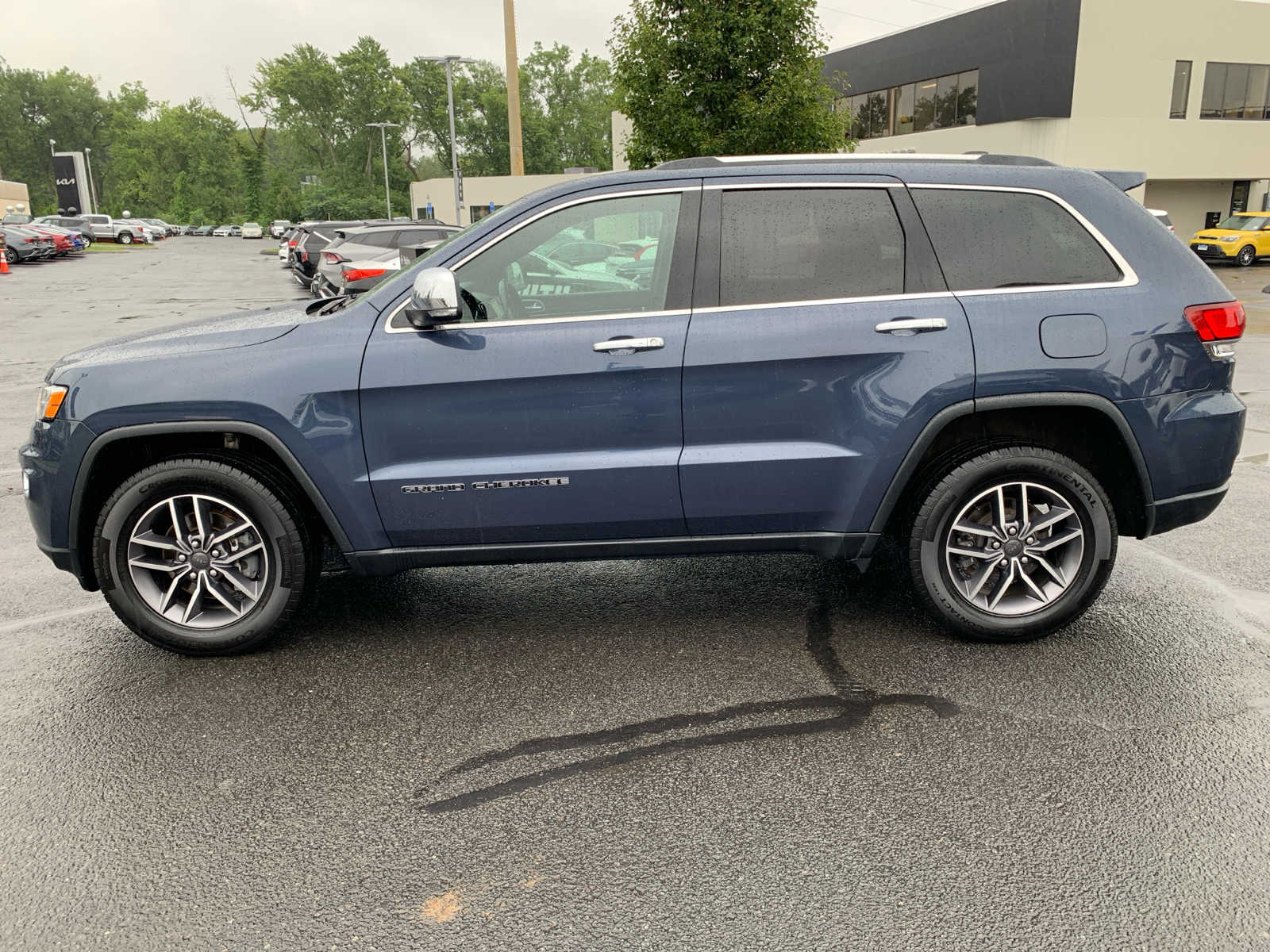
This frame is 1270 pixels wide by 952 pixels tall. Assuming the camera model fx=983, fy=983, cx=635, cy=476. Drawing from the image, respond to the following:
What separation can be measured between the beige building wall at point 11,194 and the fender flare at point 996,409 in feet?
287

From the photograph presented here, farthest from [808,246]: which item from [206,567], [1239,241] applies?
[1239,241]

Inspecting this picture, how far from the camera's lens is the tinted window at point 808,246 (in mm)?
3820

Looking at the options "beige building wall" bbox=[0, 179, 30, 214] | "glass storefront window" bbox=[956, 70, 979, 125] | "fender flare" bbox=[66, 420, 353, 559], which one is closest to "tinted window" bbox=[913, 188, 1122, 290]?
"fender flare" bbox=[66, 420, 353, 559]

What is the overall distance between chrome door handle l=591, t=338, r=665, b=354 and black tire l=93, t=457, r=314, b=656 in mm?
1413

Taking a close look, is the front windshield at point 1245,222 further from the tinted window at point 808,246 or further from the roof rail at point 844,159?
the tinted window at point 808,246

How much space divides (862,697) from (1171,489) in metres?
1.54

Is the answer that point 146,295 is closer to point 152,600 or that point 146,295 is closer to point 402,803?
point 152,600

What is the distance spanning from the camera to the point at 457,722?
3.48 meters

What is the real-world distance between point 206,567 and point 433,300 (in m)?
1.48

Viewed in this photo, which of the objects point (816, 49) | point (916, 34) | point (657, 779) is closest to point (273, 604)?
point (657, 779)

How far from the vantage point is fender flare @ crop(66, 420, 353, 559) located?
375 centimetres

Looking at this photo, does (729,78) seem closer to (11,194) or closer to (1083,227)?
(1083,227)

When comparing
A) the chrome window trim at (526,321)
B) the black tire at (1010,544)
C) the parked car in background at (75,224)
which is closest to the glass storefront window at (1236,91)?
the black tire at (1010,544)

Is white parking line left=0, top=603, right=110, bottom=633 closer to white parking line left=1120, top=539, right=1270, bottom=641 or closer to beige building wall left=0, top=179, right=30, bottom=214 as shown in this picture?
white parking line left=1120, top=539, right=1270, bottom=641
